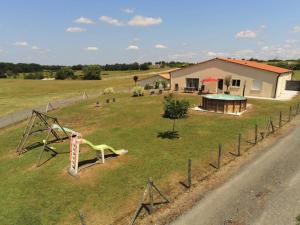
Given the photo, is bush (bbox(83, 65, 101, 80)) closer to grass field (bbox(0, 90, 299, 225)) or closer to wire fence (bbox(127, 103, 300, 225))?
grass field (bbox(0, 90, 299, 225))

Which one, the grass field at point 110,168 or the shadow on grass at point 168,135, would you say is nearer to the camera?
the grass field at point 110,168

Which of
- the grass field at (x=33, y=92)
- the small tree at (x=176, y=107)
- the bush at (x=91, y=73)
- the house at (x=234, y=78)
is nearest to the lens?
the small tree at (x=176, y=107)

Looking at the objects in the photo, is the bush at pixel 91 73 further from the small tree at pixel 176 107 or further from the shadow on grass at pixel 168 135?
the shadow on grass at pixel 168 135

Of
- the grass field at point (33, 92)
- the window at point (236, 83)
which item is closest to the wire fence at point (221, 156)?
the window at point (236, 83)

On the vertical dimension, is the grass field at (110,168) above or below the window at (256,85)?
below

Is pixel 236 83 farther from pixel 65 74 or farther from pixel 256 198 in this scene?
pixel 65 74

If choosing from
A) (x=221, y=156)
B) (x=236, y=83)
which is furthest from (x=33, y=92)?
(x=221, y=156)

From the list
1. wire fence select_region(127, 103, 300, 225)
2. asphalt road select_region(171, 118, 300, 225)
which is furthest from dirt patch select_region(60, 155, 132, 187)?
asphalt road select_region(171, 118, 300, 225)

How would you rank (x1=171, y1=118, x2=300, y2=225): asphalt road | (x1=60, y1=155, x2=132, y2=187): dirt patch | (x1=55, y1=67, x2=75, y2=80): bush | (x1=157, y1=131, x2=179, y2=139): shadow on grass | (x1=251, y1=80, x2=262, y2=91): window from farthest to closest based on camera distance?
(x1=55, y1=67, x2=75, y2=80): bush
(x1=251, y1=80, x2=262, y2=91): window
(x1=157, y1=131, x2=179, y2=139): shadow on grass
(x1=60, y1=155, x2=132, y2=187): dirt patch
(x1=171, y1=118, x2=300, y2=225): asphalt road
